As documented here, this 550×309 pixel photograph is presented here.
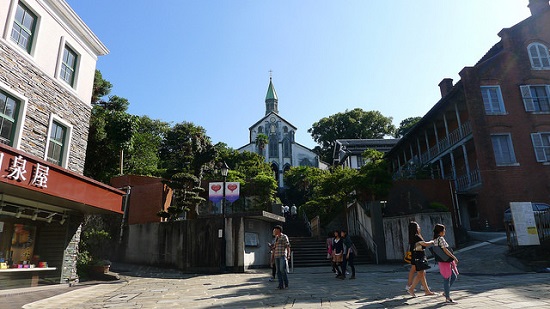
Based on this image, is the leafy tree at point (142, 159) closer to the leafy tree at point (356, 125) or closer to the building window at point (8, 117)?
the building window at point (8, 117)

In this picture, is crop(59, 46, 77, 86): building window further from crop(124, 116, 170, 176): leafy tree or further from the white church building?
the white church building

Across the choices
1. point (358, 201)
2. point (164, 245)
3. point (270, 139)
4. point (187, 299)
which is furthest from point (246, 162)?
point (187, 299)

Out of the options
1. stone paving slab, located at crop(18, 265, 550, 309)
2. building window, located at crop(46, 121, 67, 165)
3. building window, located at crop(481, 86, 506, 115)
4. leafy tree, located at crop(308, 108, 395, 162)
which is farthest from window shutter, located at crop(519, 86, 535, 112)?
leafy tree, located at crop(308, 108, 395, 162)

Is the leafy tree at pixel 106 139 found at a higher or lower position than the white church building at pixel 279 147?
lower

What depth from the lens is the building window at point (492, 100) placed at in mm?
20750

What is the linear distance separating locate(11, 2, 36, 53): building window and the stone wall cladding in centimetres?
56

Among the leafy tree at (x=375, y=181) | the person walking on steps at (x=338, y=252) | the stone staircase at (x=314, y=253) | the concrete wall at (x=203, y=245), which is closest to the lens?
the person walking on steps at (x=338, y=252)

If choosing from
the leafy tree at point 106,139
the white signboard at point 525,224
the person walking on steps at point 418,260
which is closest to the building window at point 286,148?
the leafy tree at point 106,139

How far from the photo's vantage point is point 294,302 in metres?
6.79

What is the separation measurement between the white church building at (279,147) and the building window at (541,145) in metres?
42.0

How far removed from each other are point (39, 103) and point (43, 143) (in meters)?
1.20

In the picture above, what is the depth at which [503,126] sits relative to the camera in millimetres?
20359

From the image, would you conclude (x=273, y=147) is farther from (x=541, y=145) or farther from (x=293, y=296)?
(x=293, y=296)

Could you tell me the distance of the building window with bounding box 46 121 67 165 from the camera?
10.7 metres
